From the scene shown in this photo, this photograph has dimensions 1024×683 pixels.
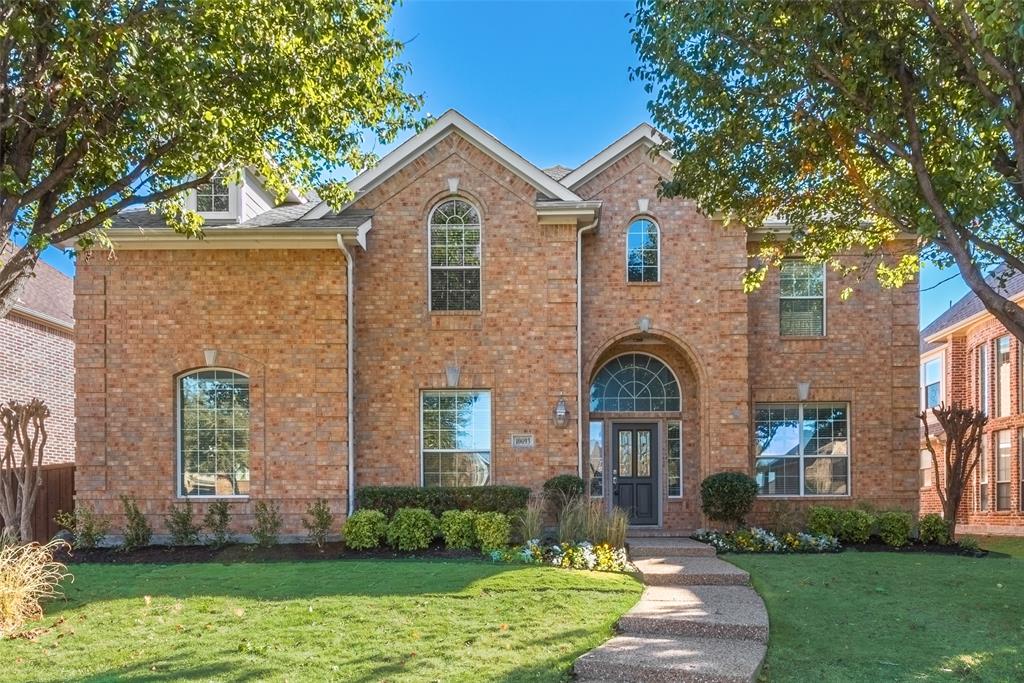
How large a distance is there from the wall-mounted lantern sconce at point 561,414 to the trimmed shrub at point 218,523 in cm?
585

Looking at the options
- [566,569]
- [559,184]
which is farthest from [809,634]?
[559,184]

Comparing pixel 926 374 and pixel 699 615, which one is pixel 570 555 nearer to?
pixel 699 615

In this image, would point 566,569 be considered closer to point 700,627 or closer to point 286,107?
point 700,627

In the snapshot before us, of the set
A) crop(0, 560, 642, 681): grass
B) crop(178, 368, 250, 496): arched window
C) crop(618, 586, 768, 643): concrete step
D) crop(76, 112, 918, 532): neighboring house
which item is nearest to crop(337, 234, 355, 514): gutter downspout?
crop(76, 112, 918, 532): neighboring house

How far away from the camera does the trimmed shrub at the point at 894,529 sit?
13508 millimetres

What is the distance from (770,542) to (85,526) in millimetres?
11296

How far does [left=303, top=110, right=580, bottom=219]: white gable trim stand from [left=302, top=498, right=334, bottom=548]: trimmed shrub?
559 centimetres

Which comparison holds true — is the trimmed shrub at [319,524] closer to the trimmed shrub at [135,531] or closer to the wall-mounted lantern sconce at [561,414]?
the trimmed shrub at [135,531]

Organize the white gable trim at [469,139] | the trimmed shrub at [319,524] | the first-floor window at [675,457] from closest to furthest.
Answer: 1. the trimmed shrub at [319,524]
2. the white gable trim at [469,139]
3. the first-floor window at [675,457]

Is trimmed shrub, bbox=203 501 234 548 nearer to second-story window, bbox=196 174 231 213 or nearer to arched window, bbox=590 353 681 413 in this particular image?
second-story window, bbox=196 174 231 213

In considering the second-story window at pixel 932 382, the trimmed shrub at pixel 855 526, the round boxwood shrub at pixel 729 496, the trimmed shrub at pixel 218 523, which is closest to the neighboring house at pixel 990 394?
the second-story window at pixel 932 382

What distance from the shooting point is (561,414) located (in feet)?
45.8

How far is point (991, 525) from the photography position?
2044 cm

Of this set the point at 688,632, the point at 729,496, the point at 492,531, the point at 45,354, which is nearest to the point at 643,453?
the point at 729,496
